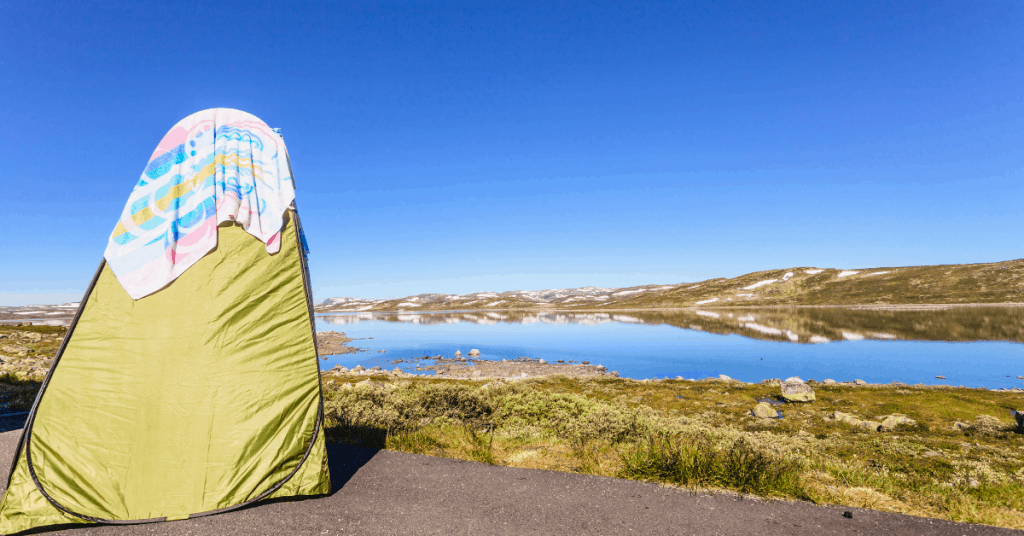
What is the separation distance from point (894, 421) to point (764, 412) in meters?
3.90

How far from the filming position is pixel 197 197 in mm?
6504

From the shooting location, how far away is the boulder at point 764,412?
55.9 feet

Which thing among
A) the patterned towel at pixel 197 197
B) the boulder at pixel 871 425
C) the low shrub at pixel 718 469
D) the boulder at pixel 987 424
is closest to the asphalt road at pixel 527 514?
the low shrub at pixel 718 469

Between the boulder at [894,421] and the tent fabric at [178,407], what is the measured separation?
58.2 ft

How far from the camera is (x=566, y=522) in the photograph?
523 cm

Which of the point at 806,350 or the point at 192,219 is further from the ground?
the point at 192,219

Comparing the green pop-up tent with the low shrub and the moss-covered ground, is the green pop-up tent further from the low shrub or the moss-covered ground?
the low shrub

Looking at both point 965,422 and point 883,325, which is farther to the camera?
point 883,325

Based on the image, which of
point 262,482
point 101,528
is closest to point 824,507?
point 262,482

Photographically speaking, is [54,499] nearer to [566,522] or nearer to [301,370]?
[301,370]

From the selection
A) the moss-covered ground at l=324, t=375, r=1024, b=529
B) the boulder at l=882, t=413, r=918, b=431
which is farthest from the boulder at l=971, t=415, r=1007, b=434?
the boulder at l=882, t=413, r=918, b=431

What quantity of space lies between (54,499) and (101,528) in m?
0.74

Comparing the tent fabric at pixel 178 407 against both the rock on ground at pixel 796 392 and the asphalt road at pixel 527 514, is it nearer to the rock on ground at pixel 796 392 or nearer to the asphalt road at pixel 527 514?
the asphalt road at pixel 527 514

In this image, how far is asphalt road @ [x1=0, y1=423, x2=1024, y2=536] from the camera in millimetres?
4988
